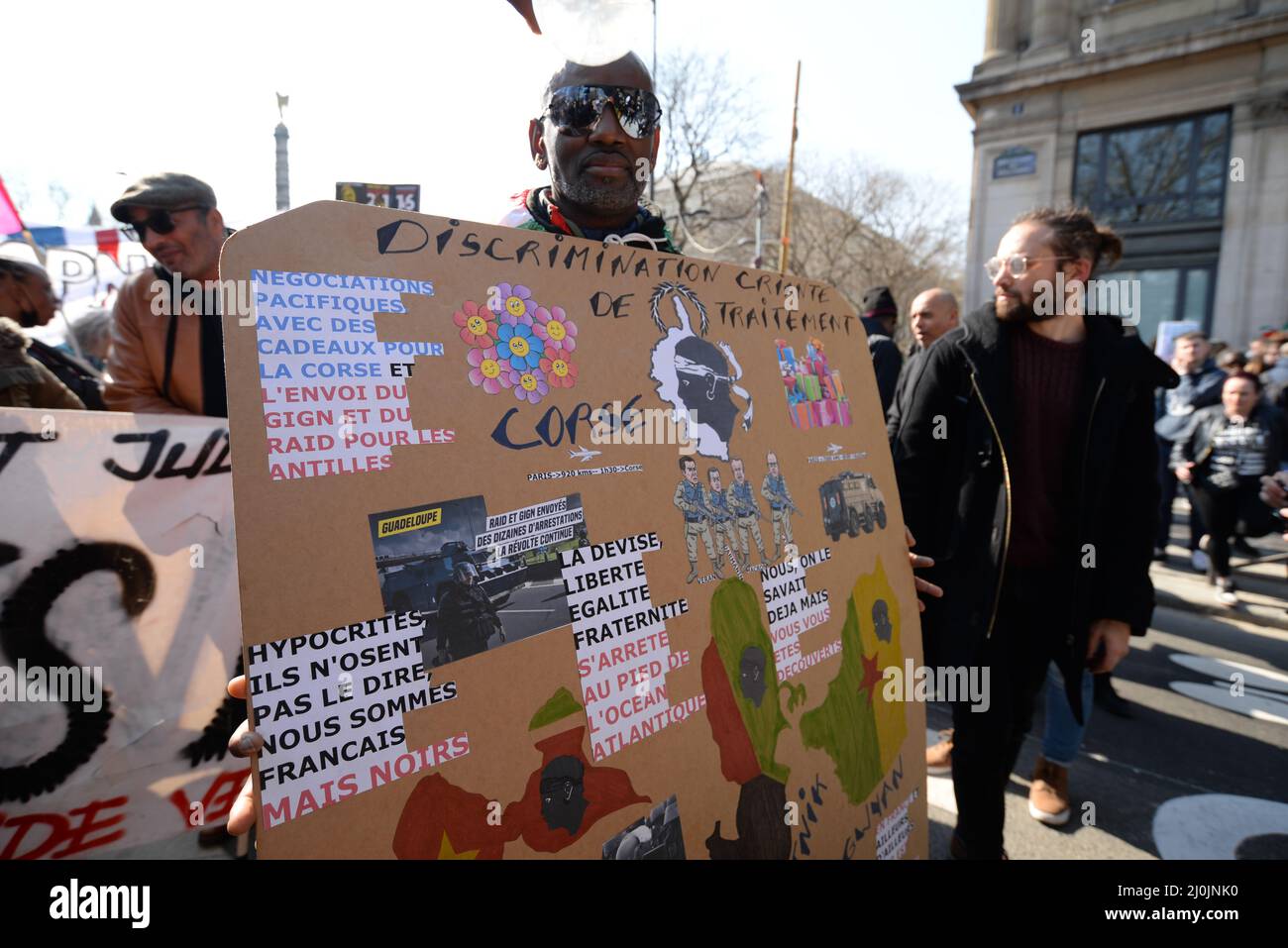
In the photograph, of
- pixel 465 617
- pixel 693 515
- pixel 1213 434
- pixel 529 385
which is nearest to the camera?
pixel 465 617

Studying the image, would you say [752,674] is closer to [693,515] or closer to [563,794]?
[693,515]

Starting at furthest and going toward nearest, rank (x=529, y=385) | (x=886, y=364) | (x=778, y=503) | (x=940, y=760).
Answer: (x=886, y=364), (x=940, y=760), (x=778, y=503), (x=529, y=385)

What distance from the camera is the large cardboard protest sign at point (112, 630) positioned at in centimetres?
175

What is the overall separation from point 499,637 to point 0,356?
2.41 m

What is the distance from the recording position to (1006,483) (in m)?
2.13

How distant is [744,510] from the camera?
1.22 meters

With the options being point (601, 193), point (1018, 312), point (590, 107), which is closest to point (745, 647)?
point (601, 193)

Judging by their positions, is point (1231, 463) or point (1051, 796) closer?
point (1051, 796)

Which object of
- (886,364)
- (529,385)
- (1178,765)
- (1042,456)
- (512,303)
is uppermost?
(886,364)

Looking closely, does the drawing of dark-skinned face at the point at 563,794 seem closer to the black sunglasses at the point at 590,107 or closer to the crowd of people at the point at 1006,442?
the black sunglasses at the point at 590,107

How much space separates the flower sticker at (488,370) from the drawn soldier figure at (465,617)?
0.25 m

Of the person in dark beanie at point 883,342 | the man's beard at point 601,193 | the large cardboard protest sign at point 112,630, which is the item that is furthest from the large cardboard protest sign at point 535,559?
the person in dark beanie at point 883,342

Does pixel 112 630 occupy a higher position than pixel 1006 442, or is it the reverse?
pixel 1006 442

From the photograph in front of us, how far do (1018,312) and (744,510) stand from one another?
1.49m
